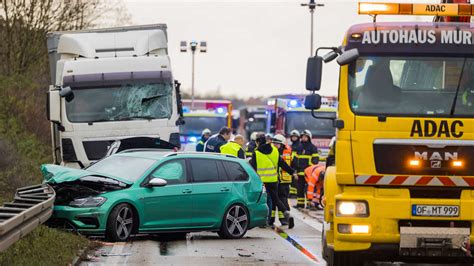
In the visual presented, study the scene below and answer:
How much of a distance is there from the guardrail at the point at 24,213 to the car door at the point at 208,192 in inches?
103

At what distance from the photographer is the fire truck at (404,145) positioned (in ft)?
36.3

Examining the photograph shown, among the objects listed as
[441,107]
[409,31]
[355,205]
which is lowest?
[355,205]

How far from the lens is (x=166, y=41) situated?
24.1m

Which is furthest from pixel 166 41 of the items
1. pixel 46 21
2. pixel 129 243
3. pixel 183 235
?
pixel 46 21

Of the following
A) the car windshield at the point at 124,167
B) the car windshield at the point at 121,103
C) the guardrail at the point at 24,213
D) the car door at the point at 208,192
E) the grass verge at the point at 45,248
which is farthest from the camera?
the car windshield at the point at 121,103

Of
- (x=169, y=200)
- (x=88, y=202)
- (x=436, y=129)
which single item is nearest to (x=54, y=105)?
(x=169, y=200)

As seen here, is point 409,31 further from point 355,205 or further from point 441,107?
point 355,205

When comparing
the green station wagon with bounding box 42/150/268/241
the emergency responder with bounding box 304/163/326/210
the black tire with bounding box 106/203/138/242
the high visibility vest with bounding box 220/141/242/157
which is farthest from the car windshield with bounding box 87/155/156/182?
the emergency responder with bounding box 304/163/326/210

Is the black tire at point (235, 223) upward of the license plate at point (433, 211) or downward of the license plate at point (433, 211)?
downward

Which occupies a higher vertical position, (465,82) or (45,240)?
(465,82)

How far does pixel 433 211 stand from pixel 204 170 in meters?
7.09

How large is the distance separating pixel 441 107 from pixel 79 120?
41.8ft

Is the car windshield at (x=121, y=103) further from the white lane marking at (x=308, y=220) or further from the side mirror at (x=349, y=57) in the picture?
the side mirror at (x=349, y=57)

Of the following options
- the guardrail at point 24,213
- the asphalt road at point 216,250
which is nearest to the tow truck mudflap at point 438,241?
the asphalt road at point 216,250
